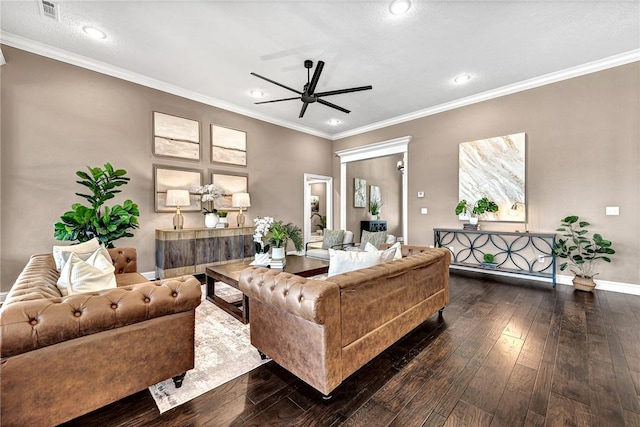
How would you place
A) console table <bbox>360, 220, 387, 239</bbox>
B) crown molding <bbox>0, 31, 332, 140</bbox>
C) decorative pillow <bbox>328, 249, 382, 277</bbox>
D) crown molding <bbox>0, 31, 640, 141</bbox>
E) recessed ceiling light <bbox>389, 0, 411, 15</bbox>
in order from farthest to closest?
console table <bbox>360, 220, 387, 239</bbox> < crown molding <bbox>0, 31, 640, 141</bbox> < crown molding <bbox>0, 31, 332, 140</bbox> < recessed ceiling light <bbox>389, 0, 411, 15</bbox> < decorative pillow <bbox>328, 249, 382, 277</bbox>

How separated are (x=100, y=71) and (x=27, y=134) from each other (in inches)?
52.0

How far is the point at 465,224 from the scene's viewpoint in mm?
4812

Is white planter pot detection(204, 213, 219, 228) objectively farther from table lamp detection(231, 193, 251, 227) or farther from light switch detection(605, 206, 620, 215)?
light switch detection(605, 206, 620, 215)

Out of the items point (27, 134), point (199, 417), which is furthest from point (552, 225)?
point (27, 134)

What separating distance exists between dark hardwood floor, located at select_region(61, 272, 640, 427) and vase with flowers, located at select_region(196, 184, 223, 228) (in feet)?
11.0

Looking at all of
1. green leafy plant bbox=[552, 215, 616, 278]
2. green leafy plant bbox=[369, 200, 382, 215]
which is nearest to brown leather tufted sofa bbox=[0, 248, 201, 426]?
green leafy plant bbox=[552, 215, 616, 278]

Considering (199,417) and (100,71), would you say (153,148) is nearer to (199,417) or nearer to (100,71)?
(100,71)

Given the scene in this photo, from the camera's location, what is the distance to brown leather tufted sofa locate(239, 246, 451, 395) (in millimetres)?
1512

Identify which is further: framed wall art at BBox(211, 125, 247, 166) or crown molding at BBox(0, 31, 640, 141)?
framed wall art at BBox(211, 125, 247, 166)

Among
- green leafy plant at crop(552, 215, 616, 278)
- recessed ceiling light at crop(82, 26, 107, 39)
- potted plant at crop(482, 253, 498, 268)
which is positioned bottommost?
potted plant at crop(482, 253, 498, 268)

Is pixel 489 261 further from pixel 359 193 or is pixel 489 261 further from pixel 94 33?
pixel 94 33

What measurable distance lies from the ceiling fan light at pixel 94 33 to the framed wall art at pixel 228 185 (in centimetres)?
239

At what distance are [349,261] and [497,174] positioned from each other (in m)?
4.02

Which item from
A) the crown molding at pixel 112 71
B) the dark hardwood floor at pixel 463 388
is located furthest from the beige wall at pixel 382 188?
the dark hardwood floor at pixel 463 388
